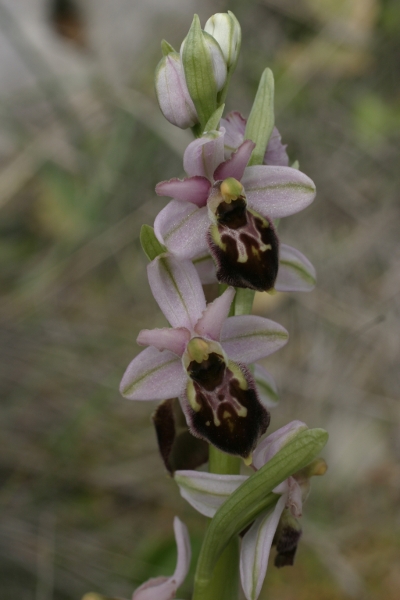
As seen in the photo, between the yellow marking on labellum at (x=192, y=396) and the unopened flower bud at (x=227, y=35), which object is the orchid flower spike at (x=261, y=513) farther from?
the unopened flower bud at (x=227, y=35)

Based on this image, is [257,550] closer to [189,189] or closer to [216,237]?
[216,237]

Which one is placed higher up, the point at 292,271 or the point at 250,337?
the point at 292,271

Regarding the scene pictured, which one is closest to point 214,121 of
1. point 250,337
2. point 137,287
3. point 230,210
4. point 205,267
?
point 230,210

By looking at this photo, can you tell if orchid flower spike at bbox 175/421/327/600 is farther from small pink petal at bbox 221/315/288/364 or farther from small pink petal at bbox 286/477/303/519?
small pink petal at bbox 221/315/288/364

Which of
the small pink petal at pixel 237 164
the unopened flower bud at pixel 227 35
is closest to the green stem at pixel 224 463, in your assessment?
the small pink petal at pixel 237 164

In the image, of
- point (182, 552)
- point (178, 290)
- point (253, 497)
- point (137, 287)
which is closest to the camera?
point (253, 497)

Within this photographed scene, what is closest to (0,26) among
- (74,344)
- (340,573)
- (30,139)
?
(30,139)
